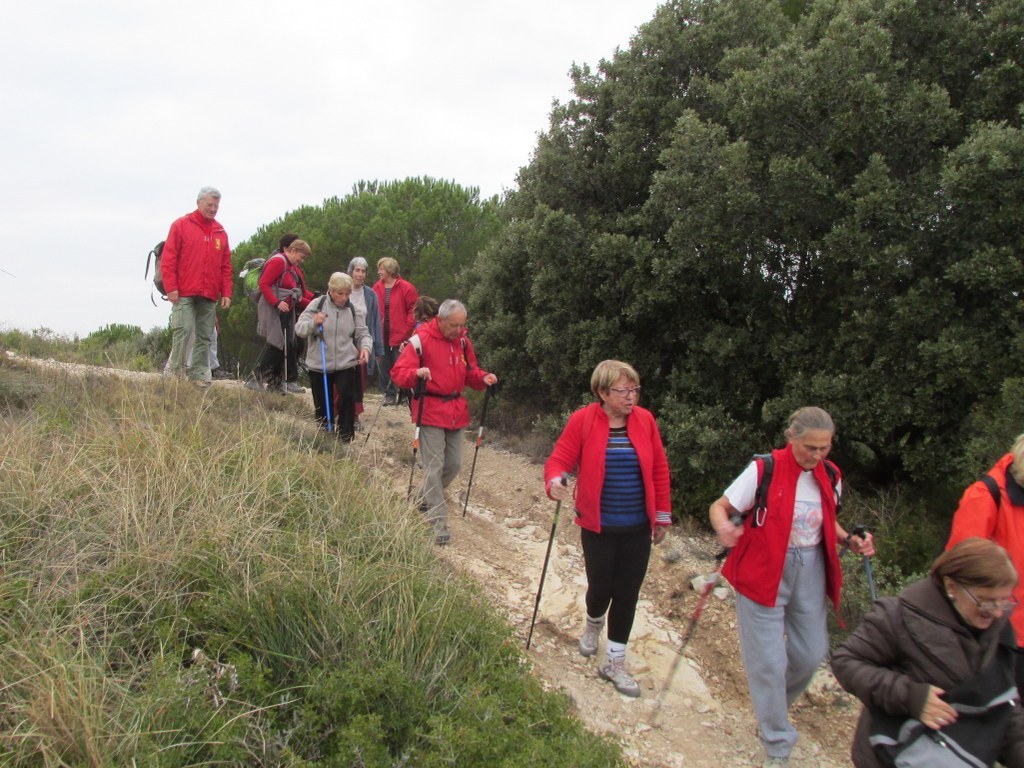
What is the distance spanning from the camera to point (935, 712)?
246 centimetres

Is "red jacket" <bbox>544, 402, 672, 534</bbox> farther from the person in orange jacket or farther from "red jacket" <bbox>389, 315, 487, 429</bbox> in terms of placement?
"red jacket" <bbox>389, 315, 487, 429</bbox>

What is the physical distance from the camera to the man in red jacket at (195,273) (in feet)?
25.6

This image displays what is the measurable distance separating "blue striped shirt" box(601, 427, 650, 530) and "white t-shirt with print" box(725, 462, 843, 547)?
65 cm

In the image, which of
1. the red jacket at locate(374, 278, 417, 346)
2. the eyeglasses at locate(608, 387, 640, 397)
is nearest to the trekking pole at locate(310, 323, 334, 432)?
the red jacket at locate(374, 278, 417, 346)

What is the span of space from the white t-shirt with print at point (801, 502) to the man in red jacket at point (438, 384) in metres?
2.63

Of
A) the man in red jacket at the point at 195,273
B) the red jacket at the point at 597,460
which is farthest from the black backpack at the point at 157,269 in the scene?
the red jacket at the point at 597,460

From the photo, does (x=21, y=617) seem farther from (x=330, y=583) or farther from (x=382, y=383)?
(x=382, y=383)

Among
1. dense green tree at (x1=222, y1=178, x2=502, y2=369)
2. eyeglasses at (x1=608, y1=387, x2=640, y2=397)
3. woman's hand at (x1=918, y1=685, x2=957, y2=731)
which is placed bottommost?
woman's hand at (x1=918, y1=685, x2=957, y2=731)

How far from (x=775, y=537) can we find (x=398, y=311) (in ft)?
22.0

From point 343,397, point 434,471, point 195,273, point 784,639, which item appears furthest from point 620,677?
point 195,273

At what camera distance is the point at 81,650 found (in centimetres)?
310

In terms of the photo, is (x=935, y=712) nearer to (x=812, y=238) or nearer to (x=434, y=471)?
(x=434, y=471)

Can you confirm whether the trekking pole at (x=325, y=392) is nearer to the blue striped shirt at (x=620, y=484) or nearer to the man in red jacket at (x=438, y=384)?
the man in red jacket at (x=438, y=384)

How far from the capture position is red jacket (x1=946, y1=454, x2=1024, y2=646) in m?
3.23
